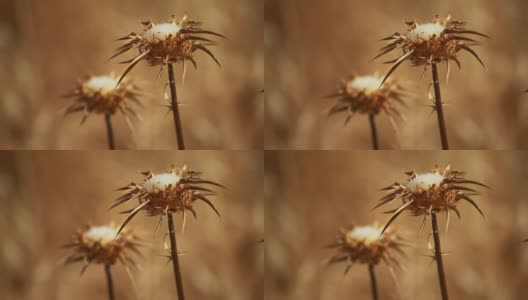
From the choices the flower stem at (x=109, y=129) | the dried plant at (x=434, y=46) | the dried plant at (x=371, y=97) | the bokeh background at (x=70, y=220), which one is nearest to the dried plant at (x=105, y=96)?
the flower stem at (x=109, y=129)

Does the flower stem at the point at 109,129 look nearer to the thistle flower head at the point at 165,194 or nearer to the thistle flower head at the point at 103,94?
the thistle flower head at the point at 103,94

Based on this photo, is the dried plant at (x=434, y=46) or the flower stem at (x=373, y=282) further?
the flower stem at (x=373, y=282)

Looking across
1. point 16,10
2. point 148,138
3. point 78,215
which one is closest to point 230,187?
point 148,138

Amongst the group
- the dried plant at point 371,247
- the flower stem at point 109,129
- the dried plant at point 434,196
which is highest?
the flower stem at point 109,129

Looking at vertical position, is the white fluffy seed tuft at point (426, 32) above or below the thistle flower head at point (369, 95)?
above

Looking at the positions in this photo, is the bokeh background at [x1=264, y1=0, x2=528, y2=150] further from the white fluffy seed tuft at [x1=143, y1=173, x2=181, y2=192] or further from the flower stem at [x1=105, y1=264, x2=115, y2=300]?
the flower stem at [x1=105, y1=264, x2=115, y2=300]

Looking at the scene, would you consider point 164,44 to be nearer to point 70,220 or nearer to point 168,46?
point 168,46

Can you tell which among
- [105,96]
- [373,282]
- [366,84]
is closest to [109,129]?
[105,96]
